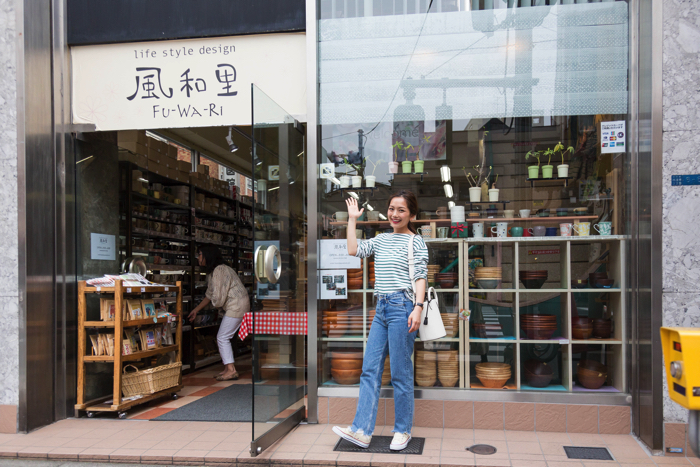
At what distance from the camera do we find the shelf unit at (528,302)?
429 centimetres

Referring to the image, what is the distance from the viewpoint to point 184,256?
25.4ft

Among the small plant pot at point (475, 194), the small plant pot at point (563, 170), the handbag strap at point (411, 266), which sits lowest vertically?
the handbag strap at point (411, 266)

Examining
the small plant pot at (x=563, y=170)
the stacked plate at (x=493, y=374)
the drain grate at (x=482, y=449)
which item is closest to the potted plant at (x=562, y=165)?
the small plant pot at (x=563, y=170)

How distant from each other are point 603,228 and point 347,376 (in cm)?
238

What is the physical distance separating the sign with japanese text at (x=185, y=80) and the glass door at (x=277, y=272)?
1.67ft

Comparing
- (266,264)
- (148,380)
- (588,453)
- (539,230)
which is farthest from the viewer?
(148,380)

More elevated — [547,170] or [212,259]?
[547,170]

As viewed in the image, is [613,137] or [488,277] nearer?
[613,137]

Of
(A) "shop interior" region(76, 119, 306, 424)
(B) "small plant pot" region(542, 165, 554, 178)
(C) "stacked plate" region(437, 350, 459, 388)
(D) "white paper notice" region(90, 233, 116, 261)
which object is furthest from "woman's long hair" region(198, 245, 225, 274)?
(B) "small plant pot" region(542, 165, 554, 178)

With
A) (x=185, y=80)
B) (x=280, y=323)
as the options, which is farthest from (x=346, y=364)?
(x=185, y=80)

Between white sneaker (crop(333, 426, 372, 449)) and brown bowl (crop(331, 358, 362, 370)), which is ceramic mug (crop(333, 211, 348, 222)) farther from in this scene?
white sneaker (crop(333, 426, 372, 449))

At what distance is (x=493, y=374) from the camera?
14.6 feet

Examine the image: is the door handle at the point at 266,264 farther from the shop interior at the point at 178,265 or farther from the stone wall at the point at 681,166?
the stone wall at the point at 681,166

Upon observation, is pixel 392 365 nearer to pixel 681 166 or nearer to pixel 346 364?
pixel 346 364
